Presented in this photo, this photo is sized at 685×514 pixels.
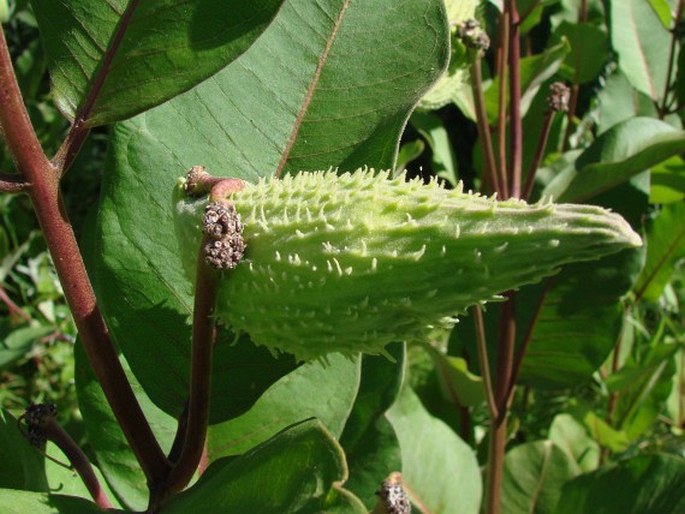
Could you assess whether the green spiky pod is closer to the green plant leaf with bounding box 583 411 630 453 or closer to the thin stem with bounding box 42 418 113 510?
the thin stem with bounding box 42 418 113 510

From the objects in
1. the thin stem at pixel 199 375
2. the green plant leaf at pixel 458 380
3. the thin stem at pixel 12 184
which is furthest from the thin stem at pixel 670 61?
the thin stem at pixel 12 184

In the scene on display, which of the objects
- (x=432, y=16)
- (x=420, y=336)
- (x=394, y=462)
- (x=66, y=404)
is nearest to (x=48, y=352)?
(x=66, y=404)

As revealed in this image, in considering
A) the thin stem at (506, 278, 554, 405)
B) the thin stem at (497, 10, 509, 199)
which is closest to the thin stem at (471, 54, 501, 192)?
the thin stem at (497, 10, 509, 199)

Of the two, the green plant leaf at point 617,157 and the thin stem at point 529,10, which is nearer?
the green plant leaf at point 617,157

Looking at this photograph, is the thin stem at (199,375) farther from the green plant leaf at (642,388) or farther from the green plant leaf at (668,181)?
the green plant leaf at (668,181)

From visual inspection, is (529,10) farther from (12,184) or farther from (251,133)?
(12,184)
